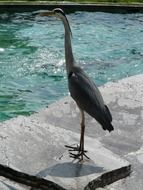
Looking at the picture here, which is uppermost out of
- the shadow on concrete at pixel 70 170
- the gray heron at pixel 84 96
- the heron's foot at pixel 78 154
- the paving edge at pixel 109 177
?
the gray heron at pixel 84 96

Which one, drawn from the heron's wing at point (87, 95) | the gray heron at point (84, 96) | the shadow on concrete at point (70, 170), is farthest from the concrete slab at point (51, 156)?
the heron's wing at point (87, 95)

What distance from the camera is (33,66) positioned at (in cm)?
1078

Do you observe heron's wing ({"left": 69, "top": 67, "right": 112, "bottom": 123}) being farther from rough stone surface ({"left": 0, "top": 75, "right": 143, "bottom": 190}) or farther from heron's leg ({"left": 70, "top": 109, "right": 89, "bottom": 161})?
rough stone surface ({"left": 0, "top": 75, "right": 143, "bottom": 190})

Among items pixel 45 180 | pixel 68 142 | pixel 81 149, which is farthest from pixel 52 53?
pixel 45 180

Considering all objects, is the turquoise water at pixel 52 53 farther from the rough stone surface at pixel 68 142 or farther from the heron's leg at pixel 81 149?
the heron's leg at pixel 81 149

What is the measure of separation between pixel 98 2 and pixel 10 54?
5.83 m

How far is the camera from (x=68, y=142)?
5332 millimetres

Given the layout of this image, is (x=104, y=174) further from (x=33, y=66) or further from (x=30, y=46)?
(x=30, y=46)

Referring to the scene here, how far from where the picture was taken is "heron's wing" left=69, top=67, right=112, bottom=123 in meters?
4.75

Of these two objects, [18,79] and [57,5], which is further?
[57,5]

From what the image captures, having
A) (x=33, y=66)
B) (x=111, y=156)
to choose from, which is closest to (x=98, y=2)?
(x=33, y=66)

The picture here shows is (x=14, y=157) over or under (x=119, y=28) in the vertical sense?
over

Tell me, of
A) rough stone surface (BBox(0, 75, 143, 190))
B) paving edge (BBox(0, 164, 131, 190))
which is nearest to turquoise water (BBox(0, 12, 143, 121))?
rough stone surface (BBox(0, 75, 143, 190))

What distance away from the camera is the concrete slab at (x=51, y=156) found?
15.3 feet
